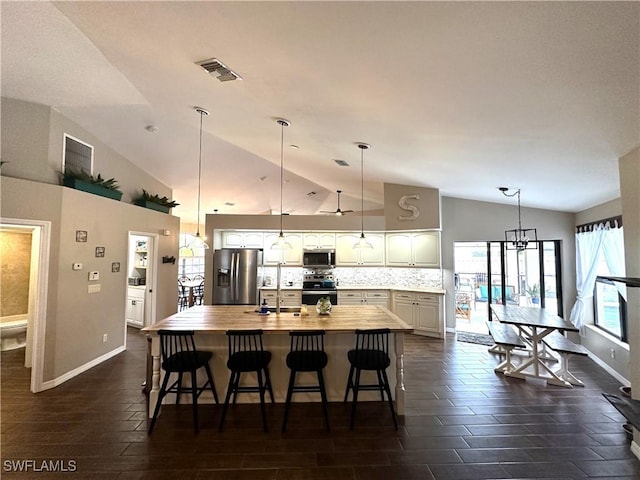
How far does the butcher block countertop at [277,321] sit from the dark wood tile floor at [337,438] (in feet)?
2.90

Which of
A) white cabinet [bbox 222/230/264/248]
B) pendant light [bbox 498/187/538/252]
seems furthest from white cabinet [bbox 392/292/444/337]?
white cabinet [bbox 222/230/264/248]

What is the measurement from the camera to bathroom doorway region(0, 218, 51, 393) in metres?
3.53

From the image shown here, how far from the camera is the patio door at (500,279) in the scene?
18.8ft

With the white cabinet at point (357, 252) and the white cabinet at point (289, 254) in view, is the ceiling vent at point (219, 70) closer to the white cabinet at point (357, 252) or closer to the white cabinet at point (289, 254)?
the white cabinet at point (289, 254)

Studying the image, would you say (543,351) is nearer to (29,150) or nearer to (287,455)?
(287,455)

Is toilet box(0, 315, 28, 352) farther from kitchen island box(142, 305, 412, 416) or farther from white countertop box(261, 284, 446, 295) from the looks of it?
white countertop box(261, 284, 446, 295)

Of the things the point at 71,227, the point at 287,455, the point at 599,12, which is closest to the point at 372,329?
the point at 287,455

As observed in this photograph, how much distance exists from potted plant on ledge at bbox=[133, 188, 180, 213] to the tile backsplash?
2486 mm

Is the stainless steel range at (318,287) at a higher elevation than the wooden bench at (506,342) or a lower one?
higher

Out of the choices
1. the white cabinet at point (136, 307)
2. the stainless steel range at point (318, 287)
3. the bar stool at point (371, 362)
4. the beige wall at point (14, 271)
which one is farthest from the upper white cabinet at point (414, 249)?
the beige wall at point (14, 271)

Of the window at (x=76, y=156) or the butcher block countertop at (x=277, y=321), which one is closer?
the butcher block countertop at (x=277, y=321)

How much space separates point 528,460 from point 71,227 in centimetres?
544

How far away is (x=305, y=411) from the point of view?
3084mm

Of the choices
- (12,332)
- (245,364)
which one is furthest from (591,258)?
(12,332)
